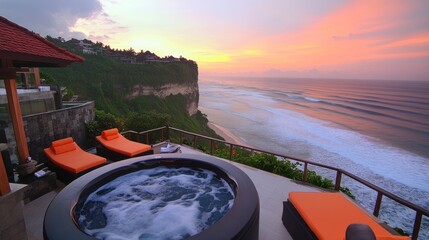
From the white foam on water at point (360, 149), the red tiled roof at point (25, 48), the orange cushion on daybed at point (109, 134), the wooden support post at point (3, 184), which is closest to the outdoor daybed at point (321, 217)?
the wooden support post at point (3, 184)

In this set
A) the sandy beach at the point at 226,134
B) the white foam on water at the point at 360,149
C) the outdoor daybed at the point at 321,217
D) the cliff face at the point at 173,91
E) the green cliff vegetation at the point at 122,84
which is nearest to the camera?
the outdoor daybed at the point at 321,217

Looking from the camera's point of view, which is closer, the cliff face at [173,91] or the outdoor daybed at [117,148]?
the outdoor daybed at [117,148]

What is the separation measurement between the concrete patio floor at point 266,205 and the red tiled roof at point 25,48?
289 centimetres

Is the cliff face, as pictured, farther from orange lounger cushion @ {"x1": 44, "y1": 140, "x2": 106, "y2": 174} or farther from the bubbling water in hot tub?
the bubbling water in hot tub

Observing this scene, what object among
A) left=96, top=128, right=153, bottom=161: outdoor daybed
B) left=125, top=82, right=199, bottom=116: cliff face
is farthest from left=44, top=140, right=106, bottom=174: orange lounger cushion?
left=125, top=82, right=199, bottom=116: cliff face

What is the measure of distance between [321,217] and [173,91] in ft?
153

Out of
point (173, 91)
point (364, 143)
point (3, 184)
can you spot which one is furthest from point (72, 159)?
point (173, 91)

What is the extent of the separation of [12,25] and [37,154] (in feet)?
17.6

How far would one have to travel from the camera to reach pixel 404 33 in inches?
906

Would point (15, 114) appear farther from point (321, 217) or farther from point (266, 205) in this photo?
point (321, 217)

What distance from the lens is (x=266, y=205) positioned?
4.38 metres

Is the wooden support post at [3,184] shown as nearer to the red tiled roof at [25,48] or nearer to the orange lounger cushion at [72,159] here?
the red tiled roof at [25,48]

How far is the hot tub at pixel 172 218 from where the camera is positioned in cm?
255

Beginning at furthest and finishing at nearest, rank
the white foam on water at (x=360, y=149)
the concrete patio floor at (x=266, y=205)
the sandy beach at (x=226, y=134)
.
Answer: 1. the sandy beach at (x=226, y=134)
2. the white foam on water at (x=360, y=149)
3. the concrete patio floor at (x=266, y=205)
